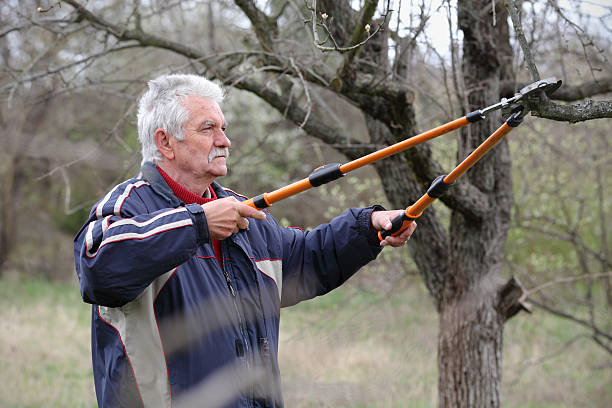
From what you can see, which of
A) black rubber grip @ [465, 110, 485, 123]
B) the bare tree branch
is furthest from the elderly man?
the bare tree branch

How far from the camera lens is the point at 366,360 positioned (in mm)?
6602

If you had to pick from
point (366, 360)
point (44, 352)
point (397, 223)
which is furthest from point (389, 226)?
point (44, 352)

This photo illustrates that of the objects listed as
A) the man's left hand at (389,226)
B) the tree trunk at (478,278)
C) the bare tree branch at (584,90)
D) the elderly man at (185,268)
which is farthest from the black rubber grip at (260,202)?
the bare tree branch at (584,90)

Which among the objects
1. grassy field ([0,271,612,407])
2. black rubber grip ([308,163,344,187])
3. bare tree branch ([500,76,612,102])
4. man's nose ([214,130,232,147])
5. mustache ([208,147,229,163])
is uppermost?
bare tree branch ([500,76,612,102])

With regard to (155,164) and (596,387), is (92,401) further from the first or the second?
(596,387)

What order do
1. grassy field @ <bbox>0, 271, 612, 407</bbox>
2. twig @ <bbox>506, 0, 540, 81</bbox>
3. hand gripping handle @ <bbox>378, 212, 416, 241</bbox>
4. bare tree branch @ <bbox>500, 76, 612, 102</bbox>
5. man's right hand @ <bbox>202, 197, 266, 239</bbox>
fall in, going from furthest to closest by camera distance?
grassy field @ <bbox>0, 271, 612, 407</bbox>, bare tree branch @ <bbox>500, 76, 612, 102</bbox>, hand gripping handle @ <bbox>378, 212, 416, 241</bbox>, twig @ <bbox>506, 0, 540, 81</bbox>, man's right hand @ <bbox>202, 197, 266, 239</bbox>

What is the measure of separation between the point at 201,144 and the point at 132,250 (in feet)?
2.09

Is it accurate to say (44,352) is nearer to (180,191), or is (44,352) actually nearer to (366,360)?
(366,360)

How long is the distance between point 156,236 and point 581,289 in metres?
9.33

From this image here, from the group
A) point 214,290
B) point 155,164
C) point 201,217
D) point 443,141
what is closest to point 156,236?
point 201,217

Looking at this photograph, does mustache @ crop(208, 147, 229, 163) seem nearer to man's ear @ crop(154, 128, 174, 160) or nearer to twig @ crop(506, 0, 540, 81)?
man's ear @ crop(154, 128, 174, 160)

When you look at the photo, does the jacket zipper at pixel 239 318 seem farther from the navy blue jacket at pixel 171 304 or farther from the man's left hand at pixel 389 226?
the man's left hand at pixel 389 226

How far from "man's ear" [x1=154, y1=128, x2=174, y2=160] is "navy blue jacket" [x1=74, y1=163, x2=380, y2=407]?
0.08 metres

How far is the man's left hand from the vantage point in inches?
95.0
